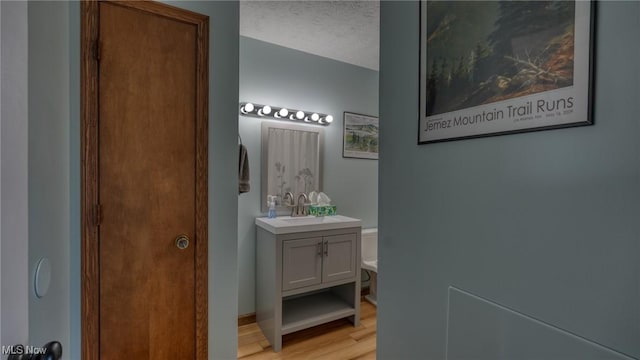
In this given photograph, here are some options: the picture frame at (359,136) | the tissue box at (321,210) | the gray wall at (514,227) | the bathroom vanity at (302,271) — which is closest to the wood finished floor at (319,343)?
the bathroom vanity at (302,271)

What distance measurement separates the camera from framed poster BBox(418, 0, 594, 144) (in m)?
0.57

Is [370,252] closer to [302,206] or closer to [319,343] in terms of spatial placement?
[302,206]

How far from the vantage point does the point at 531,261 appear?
0.66 metres

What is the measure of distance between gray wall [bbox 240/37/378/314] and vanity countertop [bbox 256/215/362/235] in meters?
0.24

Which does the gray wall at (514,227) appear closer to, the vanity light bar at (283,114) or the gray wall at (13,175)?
the gray wall at (13,175)

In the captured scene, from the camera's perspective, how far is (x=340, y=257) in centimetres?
244

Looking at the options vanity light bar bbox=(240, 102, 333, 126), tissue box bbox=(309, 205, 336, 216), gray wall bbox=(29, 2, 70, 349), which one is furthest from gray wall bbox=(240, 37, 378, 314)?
gray wall bbox=(29, 2, 70, 349)

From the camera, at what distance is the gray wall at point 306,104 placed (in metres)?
2.49

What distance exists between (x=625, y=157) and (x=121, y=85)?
1786 mm

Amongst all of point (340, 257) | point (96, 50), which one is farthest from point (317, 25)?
point (340, 257)

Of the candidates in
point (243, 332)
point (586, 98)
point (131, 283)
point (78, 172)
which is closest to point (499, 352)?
point (586, 98)

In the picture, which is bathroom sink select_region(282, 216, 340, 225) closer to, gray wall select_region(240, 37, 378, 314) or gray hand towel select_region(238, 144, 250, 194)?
gray wall select_region(240, 37, 378, 314)

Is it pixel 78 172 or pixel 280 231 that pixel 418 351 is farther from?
pixel 78 172

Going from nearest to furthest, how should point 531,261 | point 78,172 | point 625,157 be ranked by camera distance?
point 625,157 < point 531,261 < point 78,172
